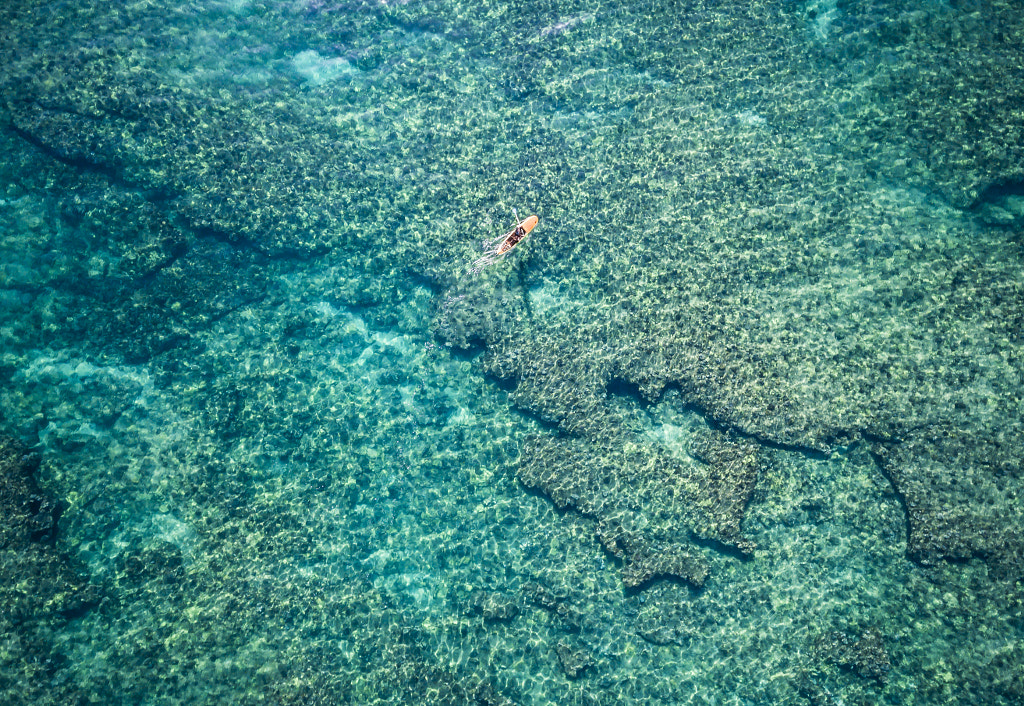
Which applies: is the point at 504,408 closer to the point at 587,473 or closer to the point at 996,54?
the point at 587,473

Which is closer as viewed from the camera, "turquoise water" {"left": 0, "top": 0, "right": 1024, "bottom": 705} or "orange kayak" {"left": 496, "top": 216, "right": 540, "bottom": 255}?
"turquoise water" {"left": 0, "top": 0, "right": 1024, "bottom": 705}

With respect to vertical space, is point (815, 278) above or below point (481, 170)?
below

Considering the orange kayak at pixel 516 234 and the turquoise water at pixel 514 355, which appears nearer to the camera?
the turquoise water at pixel 514 355

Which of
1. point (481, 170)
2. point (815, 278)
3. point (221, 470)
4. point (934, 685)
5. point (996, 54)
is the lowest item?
point (934, 685)

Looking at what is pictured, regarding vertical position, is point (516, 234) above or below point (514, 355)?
above

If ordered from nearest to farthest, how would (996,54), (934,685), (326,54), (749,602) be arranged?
(934,685)
(749,602)
(996,54)
(326,54)

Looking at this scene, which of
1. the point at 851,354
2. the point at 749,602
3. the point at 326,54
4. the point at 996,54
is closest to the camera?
the point at 749,602

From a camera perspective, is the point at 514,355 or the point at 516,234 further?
the point at 514,355

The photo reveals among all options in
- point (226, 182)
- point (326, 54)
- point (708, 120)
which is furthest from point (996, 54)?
point (226, 182)
